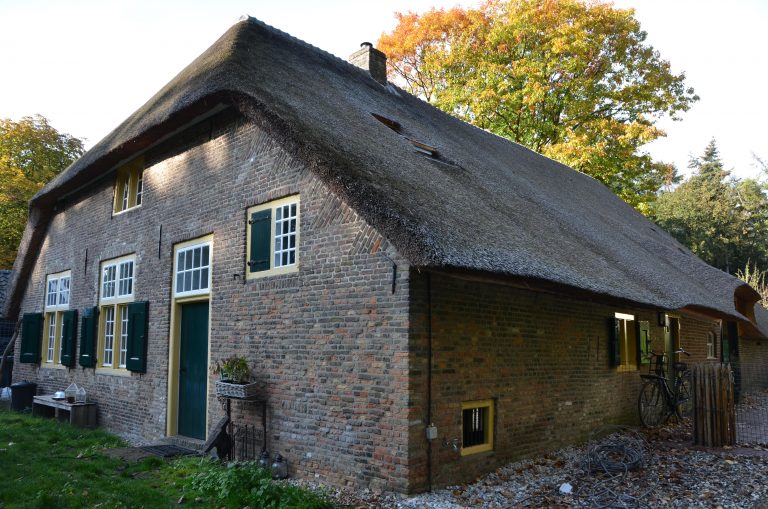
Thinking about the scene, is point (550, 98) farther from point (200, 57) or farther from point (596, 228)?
point (200, 57)

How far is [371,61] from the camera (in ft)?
45.7

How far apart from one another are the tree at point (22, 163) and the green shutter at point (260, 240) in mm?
20208

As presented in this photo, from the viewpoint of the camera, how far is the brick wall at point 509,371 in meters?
6.42

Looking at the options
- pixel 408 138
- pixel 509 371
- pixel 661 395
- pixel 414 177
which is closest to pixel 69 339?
pixel 408 138

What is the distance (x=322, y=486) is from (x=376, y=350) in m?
1.60

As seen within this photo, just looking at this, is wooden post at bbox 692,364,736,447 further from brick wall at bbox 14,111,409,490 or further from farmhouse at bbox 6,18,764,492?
brick wall at bbox 14,111,409,490

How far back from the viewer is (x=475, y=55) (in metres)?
22.8

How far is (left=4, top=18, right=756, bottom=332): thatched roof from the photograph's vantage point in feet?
21.4

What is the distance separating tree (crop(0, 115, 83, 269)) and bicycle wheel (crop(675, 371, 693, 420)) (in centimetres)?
2405

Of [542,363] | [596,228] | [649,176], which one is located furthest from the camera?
[649,176]

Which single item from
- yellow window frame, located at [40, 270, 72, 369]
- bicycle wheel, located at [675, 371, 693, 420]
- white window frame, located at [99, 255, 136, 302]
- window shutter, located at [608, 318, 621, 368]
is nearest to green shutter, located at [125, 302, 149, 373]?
white window frame, located at [99, 255, 136, 302]

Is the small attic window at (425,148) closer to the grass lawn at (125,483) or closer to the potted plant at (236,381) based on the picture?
the potted plant at (236,381)

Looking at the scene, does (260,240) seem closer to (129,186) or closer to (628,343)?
(129,186)

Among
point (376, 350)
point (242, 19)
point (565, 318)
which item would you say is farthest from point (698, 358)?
point (242, 19)
